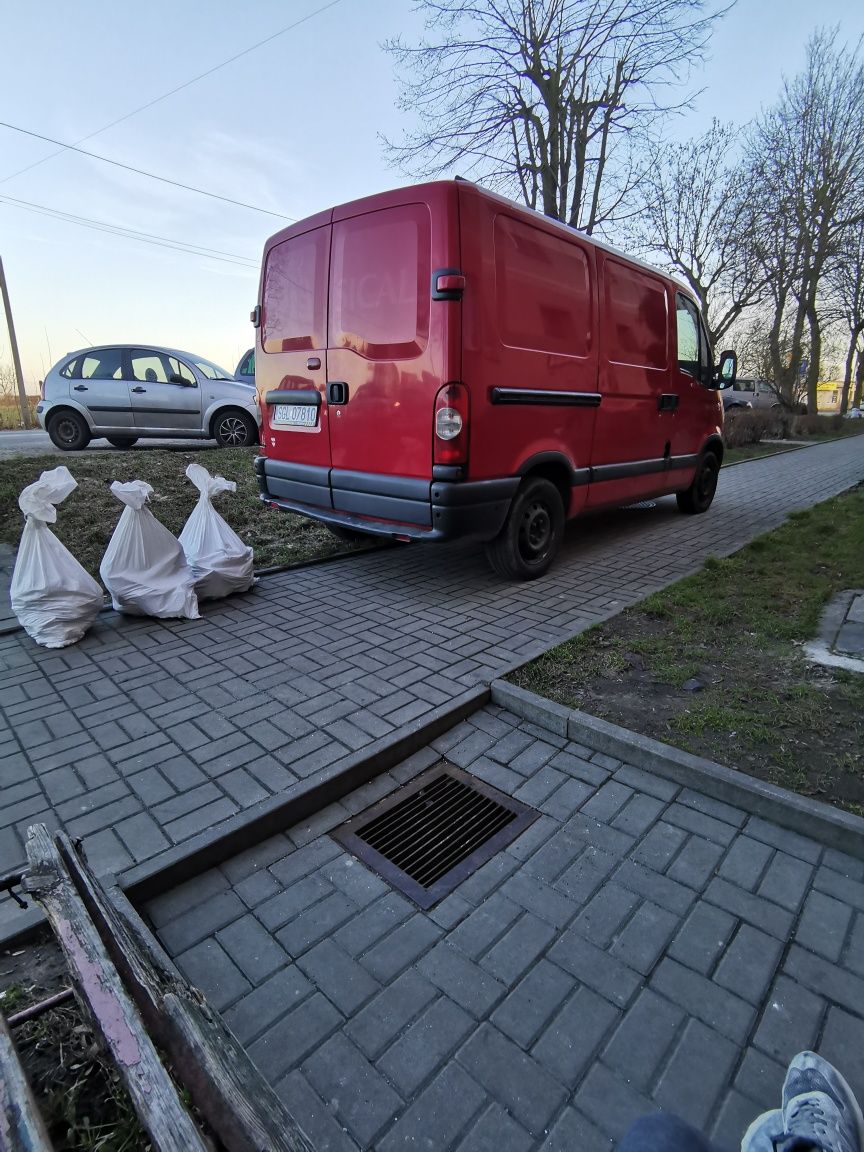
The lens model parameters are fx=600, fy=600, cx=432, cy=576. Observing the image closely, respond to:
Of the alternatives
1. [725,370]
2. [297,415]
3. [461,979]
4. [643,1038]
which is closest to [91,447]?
[297,415]

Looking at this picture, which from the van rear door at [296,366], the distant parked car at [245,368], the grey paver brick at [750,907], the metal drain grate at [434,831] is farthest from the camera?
the distant parked car at [245,368]

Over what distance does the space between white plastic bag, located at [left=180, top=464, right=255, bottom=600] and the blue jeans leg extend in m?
3.99

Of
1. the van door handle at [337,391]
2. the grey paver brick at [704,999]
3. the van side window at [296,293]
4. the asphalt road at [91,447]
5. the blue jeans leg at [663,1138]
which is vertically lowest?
the grey paver brick at [704,999]

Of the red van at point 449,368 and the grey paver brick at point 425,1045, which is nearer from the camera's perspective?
the grey paver brick at point 425,1045

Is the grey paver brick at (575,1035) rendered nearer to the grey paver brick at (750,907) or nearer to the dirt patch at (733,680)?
the grey paver brick at (750,907)

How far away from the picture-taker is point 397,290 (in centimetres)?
396

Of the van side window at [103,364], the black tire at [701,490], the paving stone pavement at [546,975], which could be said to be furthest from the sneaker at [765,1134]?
the van side window at [103,364]

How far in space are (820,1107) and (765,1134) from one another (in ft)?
0.42

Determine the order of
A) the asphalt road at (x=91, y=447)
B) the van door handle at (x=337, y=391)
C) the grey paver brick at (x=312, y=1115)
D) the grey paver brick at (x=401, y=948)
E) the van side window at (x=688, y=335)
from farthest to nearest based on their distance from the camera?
the asphalt road at (x=91, y=447)
the van side window at (x=688, y=335)
the van door handle at (x=337, y=391)
the grey paver brick at (x=401, y=948)
the grey paver brick at (x=312, y=1115)

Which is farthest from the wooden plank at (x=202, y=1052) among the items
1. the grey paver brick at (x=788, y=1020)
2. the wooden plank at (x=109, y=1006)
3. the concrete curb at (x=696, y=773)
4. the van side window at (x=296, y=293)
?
the van side window at (x=296, y=293)

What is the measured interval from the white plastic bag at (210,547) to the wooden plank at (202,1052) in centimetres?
307

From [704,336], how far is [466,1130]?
7593mm

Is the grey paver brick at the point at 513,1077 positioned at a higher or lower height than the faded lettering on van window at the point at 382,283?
lower

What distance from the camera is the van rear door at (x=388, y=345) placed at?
3.79m
